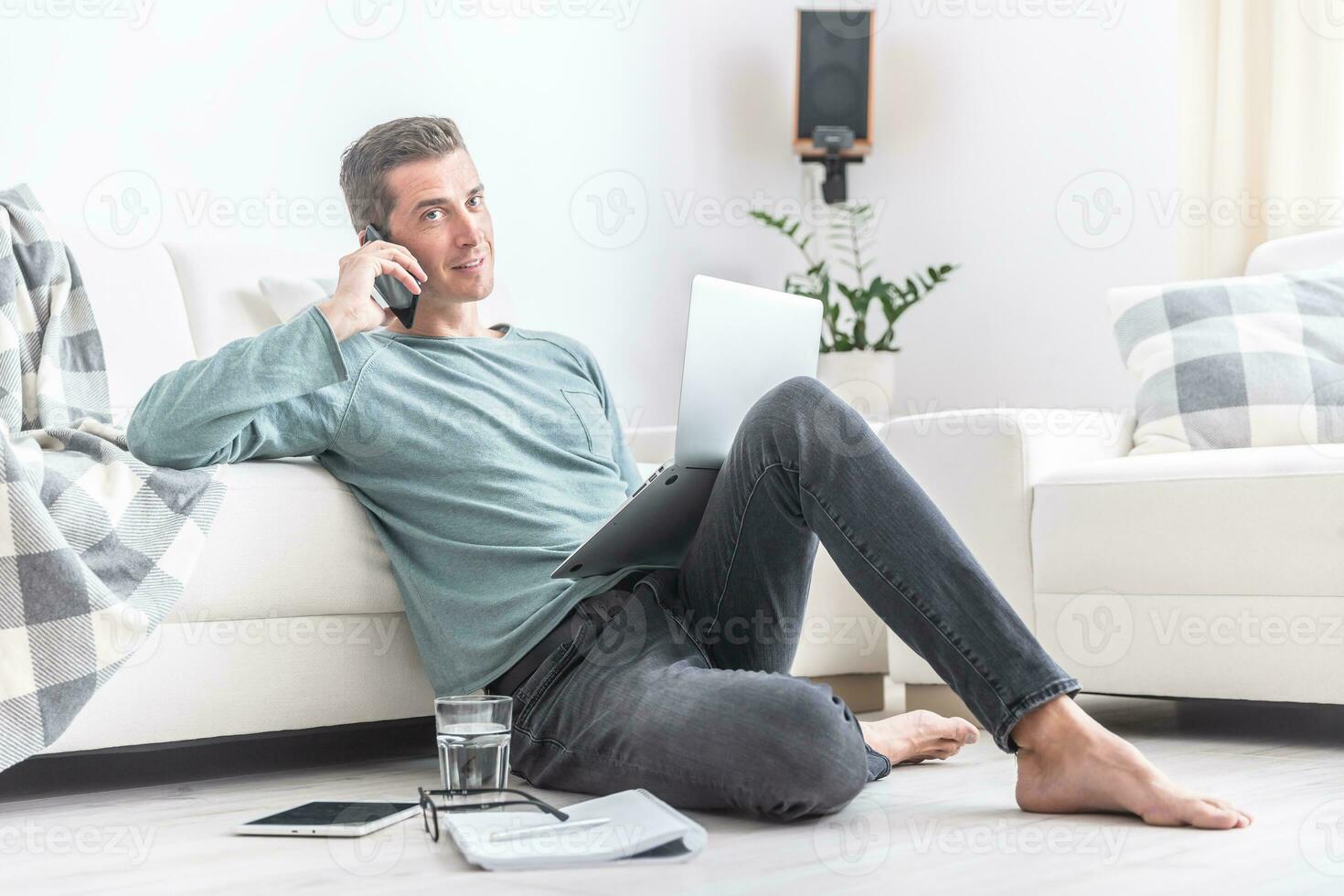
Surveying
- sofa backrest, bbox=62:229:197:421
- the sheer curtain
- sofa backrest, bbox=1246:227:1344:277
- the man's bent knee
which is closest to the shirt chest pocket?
the man's bent knee

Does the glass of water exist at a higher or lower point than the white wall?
lower

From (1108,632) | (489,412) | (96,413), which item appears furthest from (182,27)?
(1108,632)

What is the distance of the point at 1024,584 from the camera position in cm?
215

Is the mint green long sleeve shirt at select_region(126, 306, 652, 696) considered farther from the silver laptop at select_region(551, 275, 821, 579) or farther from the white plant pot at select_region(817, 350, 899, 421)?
the white plant pot at select_region(817, 350, 899, 421)

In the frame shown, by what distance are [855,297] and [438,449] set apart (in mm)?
2028

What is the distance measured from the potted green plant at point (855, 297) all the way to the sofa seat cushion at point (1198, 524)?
45.7 inches

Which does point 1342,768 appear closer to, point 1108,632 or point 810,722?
point 1108,632

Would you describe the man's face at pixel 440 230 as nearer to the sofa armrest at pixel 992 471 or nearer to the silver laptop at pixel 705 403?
the silver laptop at pixel 705 403

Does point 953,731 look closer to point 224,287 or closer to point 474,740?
point 474,740

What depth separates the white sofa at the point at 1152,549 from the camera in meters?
1.89

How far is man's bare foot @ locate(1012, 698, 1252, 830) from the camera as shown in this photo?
1297 millimetres

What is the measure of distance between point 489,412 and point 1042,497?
2.98ft

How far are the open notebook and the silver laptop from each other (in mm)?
298

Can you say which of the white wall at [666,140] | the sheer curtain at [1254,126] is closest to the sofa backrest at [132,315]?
the white wall at [666,140]
